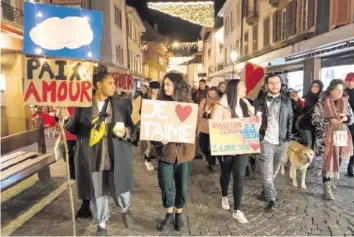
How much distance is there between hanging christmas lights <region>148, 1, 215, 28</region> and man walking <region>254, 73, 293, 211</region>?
4479 mm

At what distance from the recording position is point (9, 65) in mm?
13125

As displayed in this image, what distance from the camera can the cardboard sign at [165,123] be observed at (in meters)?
4.06

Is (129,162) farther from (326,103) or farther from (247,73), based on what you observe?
(326,103)

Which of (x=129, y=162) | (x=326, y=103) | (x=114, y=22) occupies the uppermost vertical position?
(x=114, y=22)

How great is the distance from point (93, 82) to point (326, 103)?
4.07 meters

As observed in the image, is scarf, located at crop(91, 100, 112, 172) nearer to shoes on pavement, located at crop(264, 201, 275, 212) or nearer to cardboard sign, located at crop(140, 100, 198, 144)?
cardboard sign, located at crop(140, 100, 198, 144)

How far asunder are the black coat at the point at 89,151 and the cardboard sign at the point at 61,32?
0.71 meters

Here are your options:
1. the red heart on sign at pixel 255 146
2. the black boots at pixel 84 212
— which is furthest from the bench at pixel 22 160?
the red heart on sign at pixel 255 146

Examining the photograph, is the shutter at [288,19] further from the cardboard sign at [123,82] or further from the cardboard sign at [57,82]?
the cardboard sign at [57,82]

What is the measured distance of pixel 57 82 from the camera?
3645 mm

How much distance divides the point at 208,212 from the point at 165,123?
68.6 inches

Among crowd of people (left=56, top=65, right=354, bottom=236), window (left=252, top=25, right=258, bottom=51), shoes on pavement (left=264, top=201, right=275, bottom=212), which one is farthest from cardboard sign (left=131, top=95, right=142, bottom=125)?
window (left=252, top=25, right=258, bottom=51)

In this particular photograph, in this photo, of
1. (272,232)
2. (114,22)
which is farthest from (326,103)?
(114,22)

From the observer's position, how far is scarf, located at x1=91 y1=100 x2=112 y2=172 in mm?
3903
